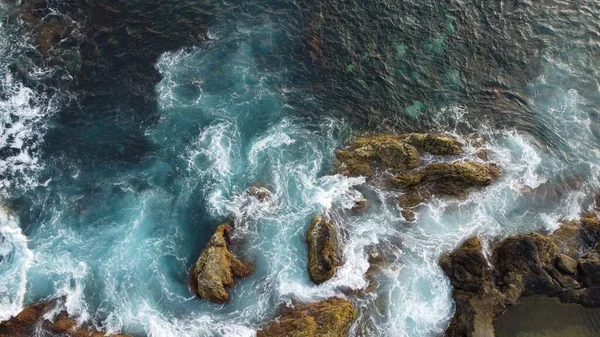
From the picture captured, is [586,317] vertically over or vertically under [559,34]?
under

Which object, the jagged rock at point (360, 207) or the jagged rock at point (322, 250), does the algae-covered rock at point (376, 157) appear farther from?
the jagged rock at point (322, 250)

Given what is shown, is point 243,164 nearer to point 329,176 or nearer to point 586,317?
point 329,176

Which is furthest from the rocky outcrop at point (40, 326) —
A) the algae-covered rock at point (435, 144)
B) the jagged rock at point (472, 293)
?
the algae-covered rock at point (435, 144)

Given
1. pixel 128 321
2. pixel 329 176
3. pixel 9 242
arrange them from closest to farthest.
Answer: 1. pixel 128 321
2. pixel 9 242
3. pixel 329 176

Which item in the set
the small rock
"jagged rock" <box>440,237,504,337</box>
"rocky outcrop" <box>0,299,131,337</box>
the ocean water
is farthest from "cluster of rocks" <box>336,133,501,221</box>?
"rocky outcrop" <box>0,299,131,337</box>

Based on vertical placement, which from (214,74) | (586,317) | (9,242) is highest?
(214,74)

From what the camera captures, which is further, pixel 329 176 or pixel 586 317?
pixel 329 176

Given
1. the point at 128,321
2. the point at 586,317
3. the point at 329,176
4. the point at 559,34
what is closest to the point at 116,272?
the point at 128,321
